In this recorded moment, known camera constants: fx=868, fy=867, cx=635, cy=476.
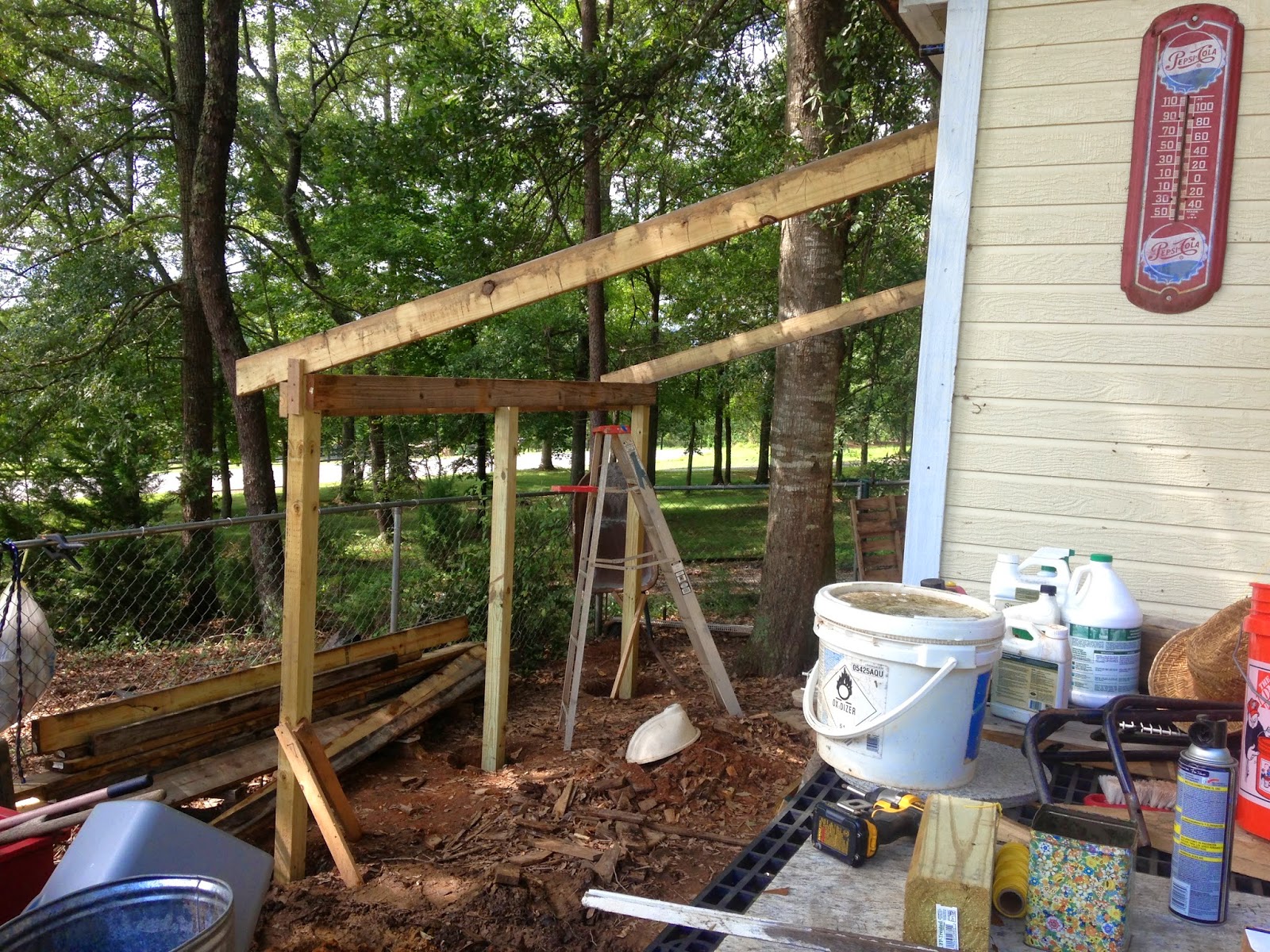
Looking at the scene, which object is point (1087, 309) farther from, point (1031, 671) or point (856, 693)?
point (856, 693)

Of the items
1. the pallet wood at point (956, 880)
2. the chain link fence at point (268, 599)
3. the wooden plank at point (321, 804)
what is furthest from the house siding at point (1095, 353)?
the chain link fence at point (268, 599)

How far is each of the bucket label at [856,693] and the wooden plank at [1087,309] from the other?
1.50m

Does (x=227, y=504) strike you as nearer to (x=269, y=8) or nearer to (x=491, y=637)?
(x=269, y=8)

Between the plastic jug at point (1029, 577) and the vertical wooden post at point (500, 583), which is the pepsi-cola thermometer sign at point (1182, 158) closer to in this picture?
the plastic jug at point (1029, 577)

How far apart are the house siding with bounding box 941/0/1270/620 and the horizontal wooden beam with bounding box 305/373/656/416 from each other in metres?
2.31

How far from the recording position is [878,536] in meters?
7.56

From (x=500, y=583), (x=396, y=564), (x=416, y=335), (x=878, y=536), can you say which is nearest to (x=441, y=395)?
(x=416, y=335)

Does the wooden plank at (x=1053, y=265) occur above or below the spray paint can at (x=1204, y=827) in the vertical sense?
above

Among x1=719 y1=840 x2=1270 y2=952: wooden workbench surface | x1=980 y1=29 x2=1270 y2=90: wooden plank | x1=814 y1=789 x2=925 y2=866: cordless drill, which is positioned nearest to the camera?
x1=719 y1=840 x2=1270 y2=952: wooden workbench surface

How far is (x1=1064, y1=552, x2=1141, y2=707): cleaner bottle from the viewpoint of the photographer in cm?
267

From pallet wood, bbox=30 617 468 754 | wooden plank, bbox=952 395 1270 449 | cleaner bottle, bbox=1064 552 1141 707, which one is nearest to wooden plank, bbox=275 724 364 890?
pallet wood, bbox=30 617 468 754

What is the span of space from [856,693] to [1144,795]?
846mm

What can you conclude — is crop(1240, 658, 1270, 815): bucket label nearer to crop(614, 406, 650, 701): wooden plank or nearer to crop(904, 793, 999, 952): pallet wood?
crop(904, 793, 999, 952): pallet wood

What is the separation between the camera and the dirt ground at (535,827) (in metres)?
3.21
